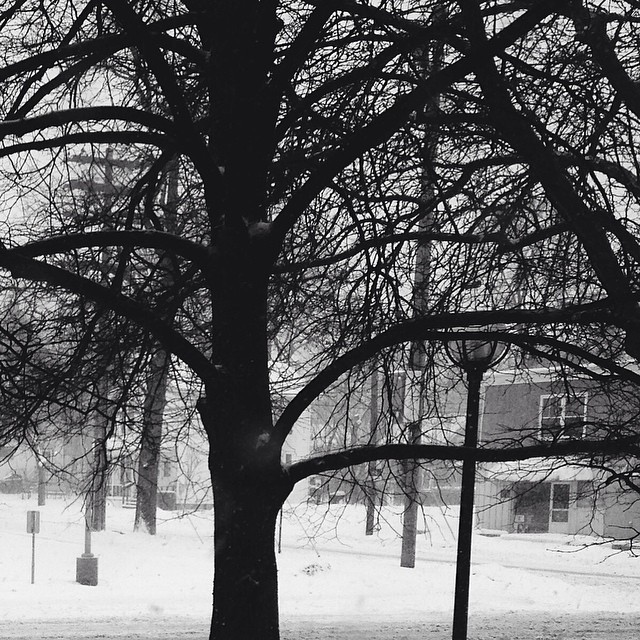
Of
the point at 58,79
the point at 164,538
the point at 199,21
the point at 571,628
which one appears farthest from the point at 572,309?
the point at 164,538

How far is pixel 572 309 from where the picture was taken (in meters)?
6.14

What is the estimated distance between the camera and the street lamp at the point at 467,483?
343 inches

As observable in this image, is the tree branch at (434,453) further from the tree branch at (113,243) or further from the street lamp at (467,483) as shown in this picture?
the street lamp at (467,483)

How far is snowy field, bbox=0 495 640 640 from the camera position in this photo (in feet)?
49.4

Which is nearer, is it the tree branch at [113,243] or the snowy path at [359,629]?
the tree branch at [113,243]

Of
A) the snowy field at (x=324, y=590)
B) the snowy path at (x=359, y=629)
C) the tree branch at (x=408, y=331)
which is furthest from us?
the snowy field at (x=324, y=590)

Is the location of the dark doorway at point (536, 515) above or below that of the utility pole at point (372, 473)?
below

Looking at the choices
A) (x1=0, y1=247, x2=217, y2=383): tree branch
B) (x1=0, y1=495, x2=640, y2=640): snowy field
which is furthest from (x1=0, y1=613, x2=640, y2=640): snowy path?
(x1=0, y1=247, x2=217, y2=383): tree branch

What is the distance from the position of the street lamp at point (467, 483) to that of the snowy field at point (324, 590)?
200 centimetres

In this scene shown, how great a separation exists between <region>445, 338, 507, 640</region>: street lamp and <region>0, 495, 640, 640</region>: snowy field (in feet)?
6.57

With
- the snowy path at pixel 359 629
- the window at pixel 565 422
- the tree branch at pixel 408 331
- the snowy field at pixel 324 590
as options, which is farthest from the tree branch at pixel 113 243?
→ the snowy path at pixel 359 629

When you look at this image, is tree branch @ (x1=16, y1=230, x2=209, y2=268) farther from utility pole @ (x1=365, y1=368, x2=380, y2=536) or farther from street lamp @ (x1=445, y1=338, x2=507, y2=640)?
street lamp @ (x1=445, y1=338, x2=507, y2=640)

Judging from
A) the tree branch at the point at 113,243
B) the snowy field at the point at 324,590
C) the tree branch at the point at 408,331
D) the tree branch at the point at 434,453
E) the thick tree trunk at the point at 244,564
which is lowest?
the snowy field at the point at 324,590

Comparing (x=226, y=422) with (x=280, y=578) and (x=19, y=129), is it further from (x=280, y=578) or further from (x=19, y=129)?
(x=280, y=578)
